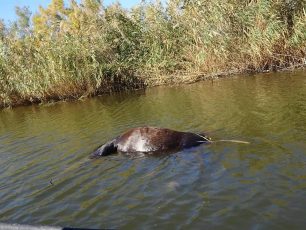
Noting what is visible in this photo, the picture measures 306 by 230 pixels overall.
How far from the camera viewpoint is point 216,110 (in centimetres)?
926

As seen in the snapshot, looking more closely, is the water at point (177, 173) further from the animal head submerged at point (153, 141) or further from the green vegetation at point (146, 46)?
the green vegetation at point (146, 46)

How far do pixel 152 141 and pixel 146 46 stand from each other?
33.4 ft

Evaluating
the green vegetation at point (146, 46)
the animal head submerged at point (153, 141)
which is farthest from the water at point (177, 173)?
the green vegetation at point (146, 46)

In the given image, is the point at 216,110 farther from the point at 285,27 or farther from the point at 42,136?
the point at 285,27

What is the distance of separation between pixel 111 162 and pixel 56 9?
30.2 meters

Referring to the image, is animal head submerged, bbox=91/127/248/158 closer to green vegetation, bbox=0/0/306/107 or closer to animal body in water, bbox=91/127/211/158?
animal body in water, bbox=91/127/211/158

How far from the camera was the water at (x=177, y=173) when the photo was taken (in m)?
4.33

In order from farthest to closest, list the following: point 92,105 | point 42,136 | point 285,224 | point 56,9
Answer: point 56,9
point 92,105
point 42,136
point 285,224

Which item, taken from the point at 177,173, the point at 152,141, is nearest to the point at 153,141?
the point at 152,141

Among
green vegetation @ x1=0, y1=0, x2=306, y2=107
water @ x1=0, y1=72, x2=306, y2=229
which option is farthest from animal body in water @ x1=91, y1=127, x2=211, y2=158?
green vegetation @ x1=0, y1=0, x2=306, y2=107

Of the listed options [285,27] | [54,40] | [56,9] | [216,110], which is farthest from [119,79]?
[56,9]

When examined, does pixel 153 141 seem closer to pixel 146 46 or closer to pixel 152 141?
pixel 152 141

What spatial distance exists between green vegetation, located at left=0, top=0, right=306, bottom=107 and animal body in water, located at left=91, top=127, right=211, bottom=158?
7.81m

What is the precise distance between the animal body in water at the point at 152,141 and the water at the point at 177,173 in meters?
0.22
